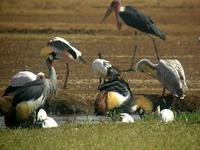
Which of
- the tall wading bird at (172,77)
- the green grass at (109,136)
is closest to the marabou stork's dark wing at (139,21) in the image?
the tall wading bird at (172,77)

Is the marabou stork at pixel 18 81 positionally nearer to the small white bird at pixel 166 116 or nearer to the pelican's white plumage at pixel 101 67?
the pelican's white plumage at pixel 101 67

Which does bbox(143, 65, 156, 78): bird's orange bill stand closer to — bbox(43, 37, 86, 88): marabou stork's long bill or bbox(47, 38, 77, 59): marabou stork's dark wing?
bbox(43, 37, 86, 88): marabou stork's long bill

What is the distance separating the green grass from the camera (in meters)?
8.34

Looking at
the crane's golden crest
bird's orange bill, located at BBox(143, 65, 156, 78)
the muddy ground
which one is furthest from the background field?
the crane's golden crest

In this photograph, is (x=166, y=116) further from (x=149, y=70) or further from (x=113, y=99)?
(x=149, y=70)

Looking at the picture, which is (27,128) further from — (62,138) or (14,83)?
(14,83)

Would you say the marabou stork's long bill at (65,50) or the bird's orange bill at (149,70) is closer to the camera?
the bird's orange bill at (149,70)

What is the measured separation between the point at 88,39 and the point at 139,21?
500 centimetres

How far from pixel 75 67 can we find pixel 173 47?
399cm

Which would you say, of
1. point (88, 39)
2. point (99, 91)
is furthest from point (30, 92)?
point (88, 39)

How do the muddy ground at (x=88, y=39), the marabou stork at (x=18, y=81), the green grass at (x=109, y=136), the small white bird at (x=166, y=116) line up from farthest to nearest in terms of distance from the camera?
the muddy ground at (x=88, y=39) → the marabou stork at (x=18, y=81) → the small white bird at (x=166, y=116) → the green grass at (x=109, y=136)

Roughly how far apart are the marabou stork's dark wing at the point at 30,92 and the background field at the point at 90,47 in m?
0.91

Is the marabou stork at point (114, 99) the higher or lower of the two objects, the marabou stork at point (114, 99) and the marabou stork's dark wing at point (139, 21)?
the lower

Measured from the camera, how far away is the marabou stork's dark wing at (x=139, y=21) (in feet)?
50.0
